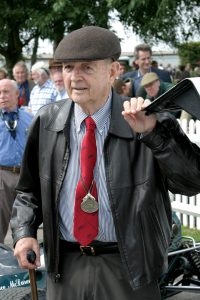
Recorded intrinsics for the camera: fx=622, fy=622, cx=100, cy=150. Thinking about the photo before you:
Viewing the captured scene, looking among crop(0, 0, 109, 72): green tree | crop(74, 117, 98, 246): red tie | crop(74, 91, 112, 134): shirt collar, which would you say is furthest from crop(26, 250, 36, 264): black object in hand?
crop(0, 0, 109, 72): green tree

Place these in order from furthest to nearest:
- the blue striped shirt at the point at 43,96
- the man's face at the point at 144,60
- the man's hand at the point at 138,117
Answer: the blue striped shirt at the point at 43,96 → the man's face at the point at 144,60 → the man's hand at the point at 138,117

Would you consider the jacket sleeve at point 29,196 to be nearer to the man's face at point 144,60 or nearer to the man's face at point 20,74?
the man's face at point 144,60

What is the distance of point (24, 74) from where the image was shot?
10.6 m

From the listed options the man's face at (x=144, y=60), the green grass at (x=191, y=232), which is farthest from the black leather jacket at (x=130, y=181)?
the man's face at (x=144, y=60)

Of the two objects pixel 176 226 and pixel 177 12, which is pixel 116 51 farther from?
pixel 177 12

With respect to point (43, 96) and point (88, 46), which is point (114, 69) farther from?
point (43, 96)

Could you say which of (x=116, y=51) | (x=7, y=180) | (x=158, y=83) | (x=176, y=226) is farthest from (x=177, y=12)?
(x=116, y=51)

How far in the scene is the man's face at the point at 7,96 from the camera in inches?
265

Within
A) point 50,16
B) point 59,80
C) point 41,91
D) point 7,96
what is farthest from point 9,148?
point 50,16

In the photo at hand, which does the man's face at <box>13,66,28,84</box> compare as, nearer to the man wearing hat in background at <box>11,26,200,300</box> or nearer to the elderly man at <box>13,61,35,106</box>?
the elderly man at <box>13,61,35,106</box>

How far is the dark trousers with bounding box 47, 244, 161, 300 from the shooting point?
271 cm

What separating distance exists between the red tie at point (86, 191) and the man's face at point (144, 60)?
229 inches

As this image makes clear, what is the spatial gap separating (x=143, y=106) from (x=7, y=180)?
4407 mm

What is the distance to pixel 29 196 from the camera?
2961 mm
